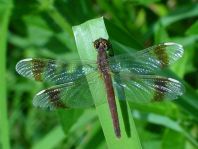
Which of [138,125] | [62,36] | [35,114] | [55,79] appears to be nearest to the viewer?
[55,79]

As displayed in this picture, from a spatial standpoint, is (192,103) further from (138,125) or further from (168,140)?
(138,125)

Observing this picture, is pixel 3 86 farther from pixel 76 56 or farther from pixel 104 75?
pixel 76 56

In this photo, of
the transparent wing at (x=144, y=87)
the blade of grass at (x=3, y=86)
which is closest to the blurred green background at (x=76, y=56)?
the blade of grass at (x=3, y=86)

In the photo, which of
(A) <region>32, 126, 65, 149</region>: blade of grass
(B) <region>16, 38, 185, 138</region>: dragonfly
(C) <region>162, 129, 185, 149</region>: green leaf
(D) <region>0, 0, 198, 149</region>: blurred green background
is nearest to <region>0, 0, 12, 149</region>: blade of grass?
(D) <region>0, 0, 198, 149</region>: blurred green background

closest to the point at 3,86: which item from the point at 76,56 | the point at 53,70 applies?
the point at 53,70

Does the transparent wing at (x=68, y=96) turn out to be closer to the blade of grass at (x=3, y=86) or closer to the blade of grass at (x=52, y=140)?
the blade of grass at (x=3, y=86)

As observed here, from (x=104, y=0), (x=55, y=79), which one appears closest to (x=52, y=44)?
(x=104, y=0)

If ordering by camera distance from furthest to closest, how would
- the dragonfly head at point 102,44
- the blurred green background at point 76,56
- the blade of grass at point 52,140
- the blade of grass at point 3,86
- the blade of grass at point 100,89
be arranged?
1. the blade of grass at point 52,140
2. the blurred green background at point 76,56
3. the blade of grass at point 3,86
4. the dragonfly head at point 102,44
5. the blade of grass at point 100,89
